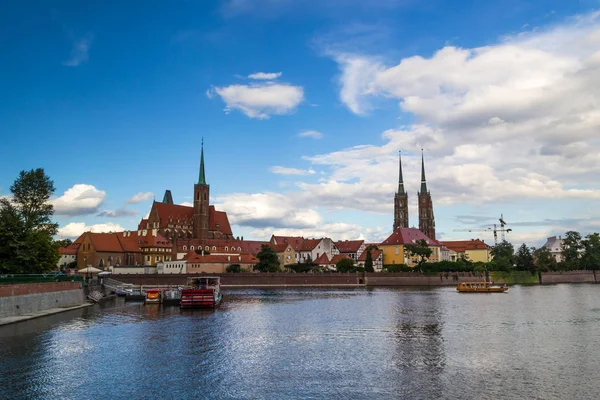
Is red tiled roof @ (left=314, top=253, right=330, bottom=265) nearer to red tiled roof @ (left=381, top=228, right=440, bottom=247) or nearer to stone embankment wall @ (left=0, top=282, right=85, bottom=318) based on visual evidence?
red tiled roof @ (left=381, top=228, right=440, bottom=247)

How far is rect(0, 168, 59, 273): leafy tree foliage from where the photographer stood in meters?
55.0

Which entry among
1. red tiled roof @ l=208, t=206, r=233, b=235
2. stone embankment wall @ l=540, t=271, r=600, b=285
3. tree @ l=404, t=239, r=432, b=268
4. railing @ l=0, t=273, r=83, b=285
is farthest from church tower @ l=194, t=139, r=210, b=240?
railing @ l=0, t=273, r=83, b=285

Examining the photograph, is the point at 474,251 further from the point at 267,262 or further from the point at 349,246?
the point at 267,262

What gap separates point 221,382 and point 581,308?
49111mm

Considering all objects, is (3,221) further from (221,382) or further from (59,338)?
(221,382)

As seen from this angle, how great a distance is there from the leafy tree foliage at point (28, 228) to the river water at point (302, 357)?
38.0 feet

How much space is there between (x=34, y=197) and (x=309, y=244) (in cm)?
9638

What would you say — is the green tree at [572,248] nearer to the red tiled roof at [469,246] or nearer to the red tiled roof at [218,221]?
the red tiled roof at [469,246]

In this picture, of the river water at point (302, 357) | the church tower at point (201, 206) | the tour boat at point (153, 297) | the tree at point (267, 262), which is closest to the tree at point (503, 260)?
the tree at point (267, 262)

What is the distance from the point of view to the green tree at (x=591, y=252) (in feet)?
440

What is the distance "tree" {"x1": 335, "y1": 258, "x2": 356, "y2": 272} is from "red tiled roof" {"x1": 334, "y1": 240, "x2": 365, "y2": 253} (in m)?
27.1

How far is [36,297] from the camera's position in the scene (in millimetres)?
49375

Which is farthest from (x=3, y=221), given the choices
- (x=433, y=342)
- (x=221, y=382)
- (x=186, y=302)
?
(x=433, y=342)

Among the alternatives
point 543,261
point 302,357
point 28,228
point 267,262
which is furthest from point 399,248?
point 302,357
